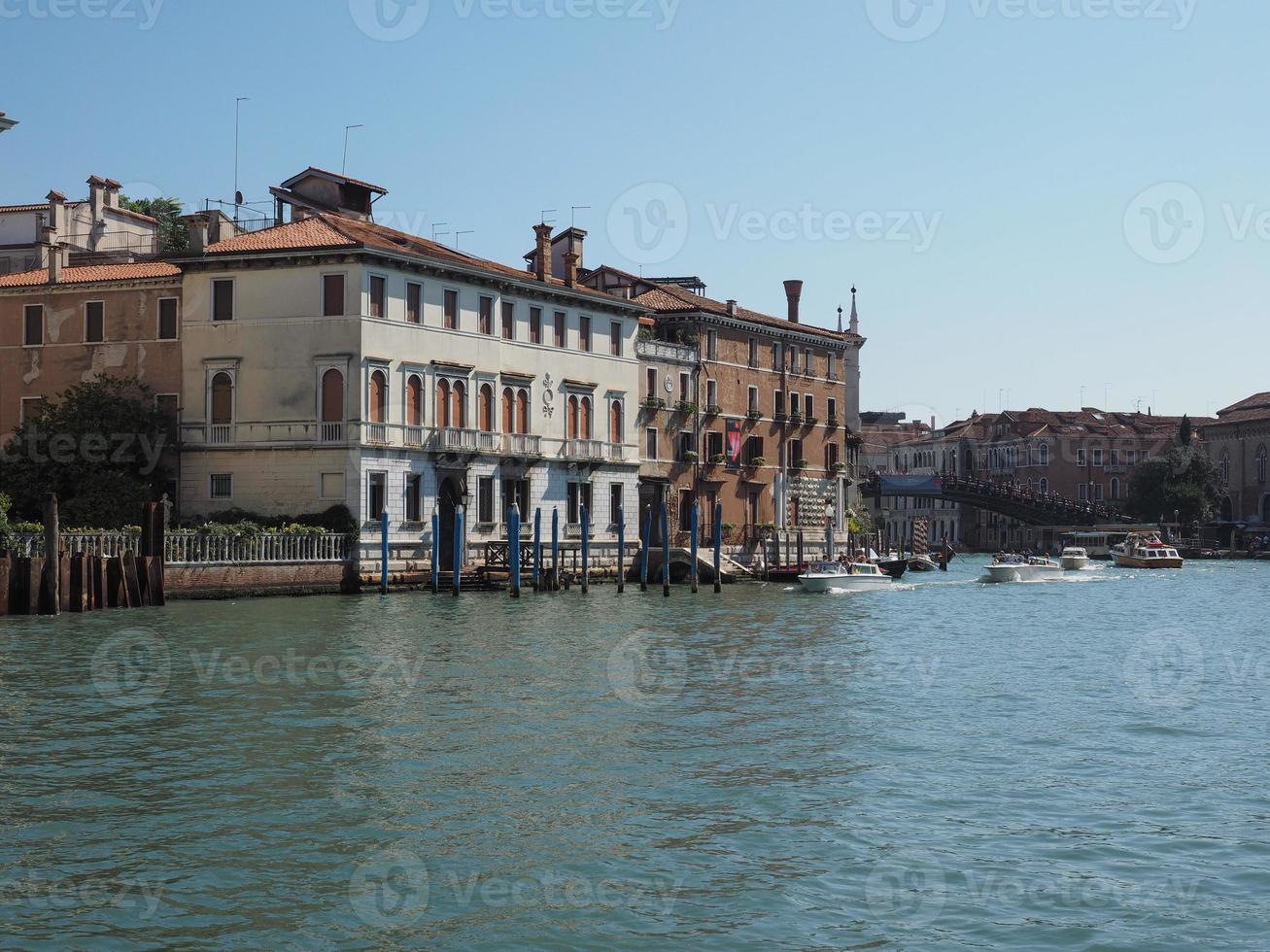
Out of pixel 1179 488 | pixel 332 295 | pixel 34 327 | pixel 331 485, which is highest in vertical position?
pixel 332 295

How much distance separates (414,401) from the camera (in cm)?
3944

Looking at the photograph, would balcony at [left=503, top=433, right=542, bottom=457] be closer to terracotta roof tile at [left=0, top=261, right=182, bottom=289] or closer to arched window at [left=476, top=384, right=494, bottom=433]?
arched window at [left=476, top=384, right=494, bottom=433]

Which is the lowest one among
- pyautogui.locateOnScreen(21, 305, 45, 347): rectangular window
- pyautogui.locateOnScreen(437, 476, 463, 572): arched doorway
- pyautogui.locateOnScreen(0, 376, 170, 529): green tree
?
pyautogui.locateOnScreen(437, 476, 463, 572): arched doorway

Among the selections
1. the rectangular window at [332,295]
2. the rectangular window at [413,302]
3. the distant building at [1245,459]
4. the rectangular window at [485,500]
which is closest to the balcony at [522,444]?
the rectangular window at [485,500]

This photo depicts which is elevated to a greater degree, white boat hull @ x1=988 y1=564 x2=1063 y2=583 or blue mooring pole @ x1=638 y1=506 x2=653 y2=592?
blue mooring pole @ x1=638 y1=506 x2=653 y2=592

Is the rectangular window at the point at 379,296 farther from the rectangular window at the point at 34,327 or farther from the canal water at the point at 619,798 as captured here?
the canal water at the point at 619,798

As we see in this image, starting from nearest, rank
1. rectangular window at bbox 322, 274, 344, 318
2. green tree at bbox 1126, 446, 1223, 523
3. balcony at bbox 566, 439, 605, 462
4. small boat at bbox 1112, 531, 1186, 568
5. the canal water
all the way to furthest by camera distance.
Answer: the canal water → rectangular window at bbox 322, 274, 344, 318 → balcony at bbox 566, 439, 605, 462 → small boat at bbox 1112, 531, 1186, 568 → green tree at bbox 1126, 446, 1223, 523

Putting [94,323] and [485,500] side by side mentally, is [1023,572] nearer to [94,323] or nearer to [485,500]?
[485,500]

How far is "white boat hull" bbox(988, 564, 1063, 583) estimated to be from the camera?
54.9 meters

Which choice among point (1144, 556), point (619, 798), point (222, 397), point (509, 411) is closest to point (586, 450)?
point (509, 411)

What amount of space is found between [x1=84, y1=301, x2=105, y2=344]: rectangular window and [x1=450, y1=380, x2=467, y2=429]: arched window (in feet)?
27.9

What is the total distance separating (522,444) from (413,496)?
15.5 ft

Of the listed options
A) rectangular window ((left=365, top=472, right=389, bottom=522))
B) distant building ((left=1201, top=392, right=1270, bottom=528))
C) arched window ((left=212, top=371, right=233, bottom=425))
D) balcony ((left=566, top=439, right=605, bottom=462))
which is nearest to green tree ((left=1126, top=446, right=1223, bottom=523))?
distant building ((left=1201, top=392, right=1270, bottom=528))

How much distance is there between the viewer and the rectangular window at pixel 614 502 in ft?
155
